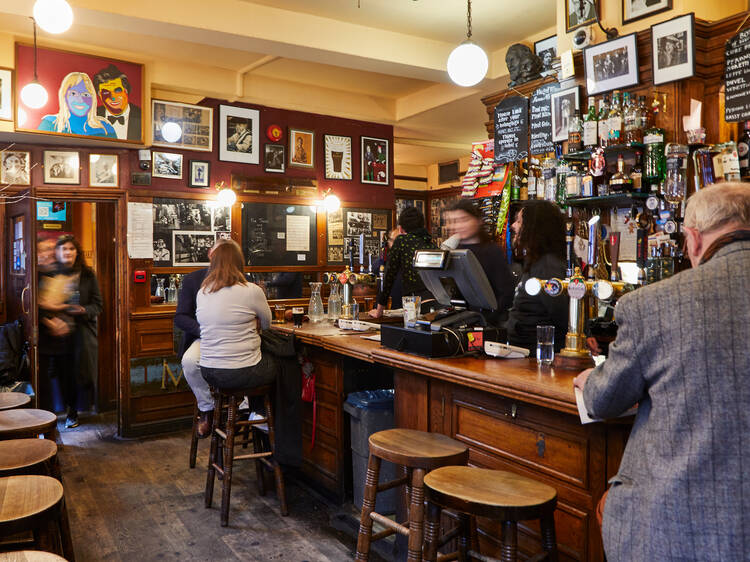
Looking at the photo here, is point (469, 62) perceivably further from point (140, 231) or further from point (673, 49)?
point (140, 231)

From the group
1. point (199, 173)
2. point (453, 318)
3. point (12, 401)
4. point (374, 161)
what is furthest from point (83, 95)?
point (453, 318)

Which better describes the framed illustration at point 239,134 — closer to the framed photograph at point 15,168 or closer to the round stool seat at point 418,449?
the framed photograph at point 15,168

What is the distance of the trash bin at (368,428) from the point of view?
3389mm

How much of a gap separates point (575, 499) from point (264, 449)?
8.81 ft

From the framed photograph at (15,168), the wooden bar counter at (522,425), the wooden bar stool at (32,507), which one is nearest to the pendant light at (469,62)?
the wooden bar counter at (522,425)

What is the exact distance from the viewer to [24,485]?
2.04 meters

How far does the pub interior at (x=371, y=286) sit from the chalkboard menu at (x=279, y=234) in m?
0.03

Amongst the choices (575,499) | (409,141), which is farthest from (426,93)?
(575,499)

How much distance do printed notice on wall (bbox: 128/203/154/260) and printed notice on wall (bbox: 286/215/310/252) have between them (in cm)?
147

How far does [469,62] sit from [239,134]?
2928 millimetres

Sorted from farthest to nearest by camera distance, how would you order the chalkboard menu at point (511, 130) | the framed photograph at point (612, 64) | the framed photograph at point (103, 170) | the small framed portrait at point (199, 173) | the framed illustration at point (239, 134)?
the framed illustration at point (239, 134) < the small framed portrait at point (199, 173) < the framed photograph at point (103, 170) < the chalkboard menu at point (511, 130) < the framed photograph at point (612, 64)

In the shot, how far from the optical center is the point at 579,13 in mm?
3873

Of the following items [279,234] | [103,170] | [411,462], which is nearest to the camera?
[411,462]

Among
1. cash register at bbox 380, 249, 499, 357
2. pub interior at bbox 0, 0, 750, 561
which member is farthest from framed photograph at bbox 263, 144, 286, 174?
cash register at bbox 380, 249, 499, 357
